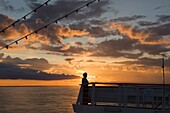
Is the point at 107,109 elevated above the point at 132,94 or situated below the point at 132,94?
below

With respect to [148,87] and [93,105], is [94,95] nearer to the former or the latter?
[93,105]

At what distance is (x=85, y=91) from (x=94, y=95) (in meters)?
0.73

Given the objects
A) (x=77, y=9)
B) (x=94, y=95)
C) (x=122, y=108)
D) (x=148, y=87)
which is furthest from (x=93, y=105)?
(x=77, y=9)

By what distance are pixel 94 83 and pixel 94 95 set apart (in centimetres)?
56

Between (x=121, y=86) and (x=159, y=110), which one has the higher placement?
(x=121, y=86)

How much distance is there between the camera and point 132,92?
1312 cm

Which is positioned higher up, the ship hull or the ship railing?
the ship railing

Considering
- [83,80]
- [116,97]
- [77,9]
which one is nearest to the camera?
[77,9]

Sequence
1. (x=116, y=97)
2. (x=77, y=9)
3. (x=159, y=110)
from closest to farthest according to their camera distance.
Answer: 1. (x=77, y=9)
2. (x=159, y=110)
3. (x=116, y=97)

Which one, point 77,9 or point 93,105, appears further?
point 93,105

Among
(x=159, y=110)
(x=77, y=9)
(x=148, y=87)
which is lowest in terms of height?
(x=159, y=110)

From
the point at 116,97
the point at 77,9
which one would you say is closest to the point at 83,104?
the point at 116,97

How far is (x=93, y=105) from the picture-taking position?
13336 mm

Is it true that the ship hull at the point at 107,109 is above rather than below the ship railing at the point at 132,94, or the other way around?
below
